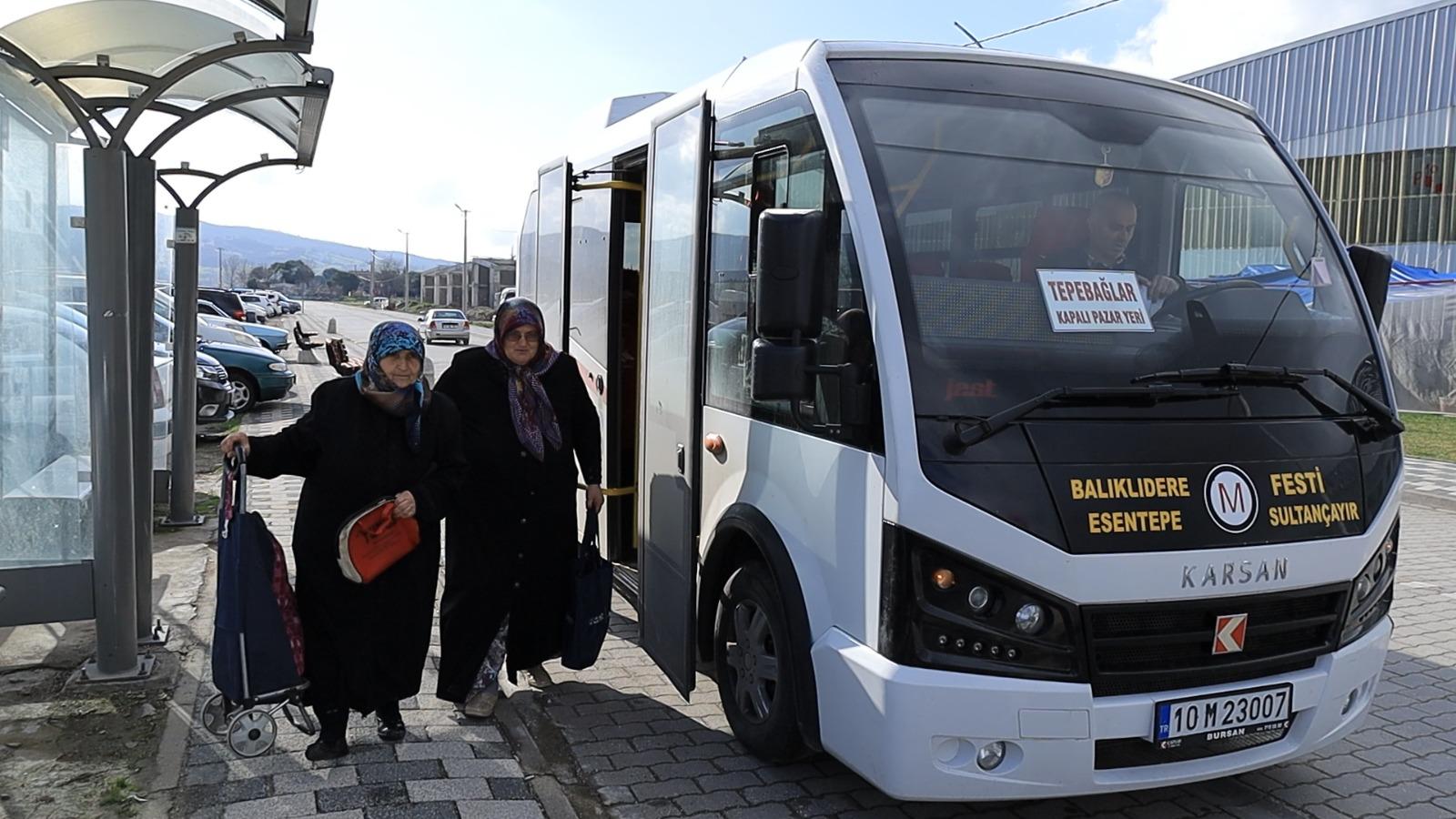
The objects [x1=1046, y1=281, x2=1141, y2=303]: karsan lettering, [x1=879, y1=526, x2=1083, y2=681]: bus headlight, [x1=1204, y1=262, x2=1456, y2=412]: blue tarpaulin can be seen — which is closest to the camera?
[x1=879, y1=526, x2=1083, y2=681]: bus headlight

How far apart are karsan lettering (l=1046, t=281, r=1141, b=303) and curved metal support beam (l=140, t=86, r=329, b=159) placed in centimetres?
374

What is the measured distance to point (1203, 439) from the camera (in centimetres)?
367

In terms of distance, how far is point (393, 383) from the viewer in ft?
14.5

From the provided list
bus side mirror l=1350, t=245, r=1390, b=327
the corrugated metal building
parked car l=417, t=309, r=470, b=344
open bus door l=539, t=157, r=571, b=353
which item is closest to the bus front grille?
bus side mirror l=1350, t=245, r=1390, b=327

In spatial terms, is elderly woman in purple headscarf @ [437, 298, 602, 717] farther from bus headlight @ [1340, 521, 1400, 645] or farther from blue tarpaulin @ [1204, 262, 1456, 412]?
blue tarpaulin @ [1204, 262, 1456, 412]

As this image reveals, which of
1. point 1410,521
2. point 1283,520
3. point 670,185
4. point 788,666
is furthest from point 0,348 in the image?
point 1410,521

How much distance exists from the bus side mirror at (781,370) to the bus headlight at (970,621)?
579mm

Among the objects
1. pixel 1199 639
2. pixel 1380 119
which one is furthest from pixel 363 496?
pixel 1380 119

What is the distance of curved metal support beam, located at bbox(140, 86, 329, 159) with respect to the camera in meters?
5.54

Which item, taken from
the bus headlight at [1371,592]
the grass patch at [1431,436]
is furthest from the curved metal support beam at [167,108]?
the grass patch at [1431,436]

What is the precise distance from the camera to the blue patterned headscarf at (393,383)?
4367 millimetres

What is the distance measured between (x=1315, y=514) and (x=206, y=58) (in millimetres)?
4768

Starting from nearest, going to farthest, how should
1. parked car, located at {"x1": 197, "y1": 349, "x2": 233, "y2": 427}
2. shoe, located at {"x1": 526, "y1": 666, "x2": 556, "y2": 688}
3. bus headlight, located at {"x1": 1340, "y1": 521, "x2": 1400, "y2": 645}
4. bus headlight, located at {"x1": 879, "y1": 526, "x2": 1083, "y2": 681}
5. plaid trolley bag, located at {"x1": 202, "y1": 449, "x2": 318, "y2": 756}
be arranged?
1. bus headlight, located at {"x1": 879, "y1": 526, "x2": 1083, "y2": 681}
2. bus headlight, located at {"x1": 1340, "y1": 521, "x2": 1400, "y2": 645}
3. plaid trolley bag, located at {"x1": 202, "y1": 449, "x2": 318, "y2": 756}
4. shoe, located at {"x1": 526, "y1": 666, "x2": 556, "y2": 688}
5. parked car, located at {"x1": 197, "y1": 349, "x2": 233, "y2": 427}

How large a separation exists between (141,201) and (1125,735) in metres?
4.94
